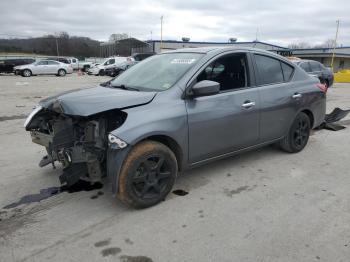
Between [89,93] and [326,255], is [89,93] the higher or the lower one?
the higher one

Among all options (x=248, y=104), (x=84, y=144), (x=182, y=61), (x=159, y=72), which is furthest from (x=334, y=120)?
(x=84, y=144)

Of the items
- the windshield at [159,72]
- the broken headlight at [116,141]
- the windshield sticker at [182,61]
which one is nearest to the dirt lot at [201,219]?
the broken headlight at [116,141]

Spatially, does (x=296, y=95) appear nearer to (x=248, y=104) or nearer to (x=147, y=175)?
(x=248, y=104)

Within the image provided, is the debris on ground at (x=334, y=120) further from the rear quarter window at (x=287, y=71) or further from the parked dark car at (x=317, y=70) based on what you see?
the parked dark car at (x=317, y=70)

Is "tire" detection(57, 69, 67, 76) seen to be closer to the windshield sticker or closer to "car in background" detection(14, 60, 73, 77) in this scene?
"car in background" detection(14, 60, 73, 77)

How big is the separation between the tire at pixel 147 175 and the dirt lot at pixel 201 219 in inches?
5.7

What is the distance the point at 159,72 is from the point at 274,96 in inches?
68.2

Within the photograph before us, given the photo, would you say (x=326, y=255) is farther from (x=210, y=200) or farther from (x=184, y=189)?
(x=184, y=189)

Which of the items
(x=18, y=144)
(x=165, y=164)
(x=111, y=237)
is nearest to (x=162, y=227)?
(x=111, y=237)

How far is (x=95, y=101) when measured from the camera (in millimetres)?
3498

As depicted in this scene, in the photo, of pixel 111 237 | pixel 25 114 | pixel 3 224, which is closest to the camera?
pixel 111 237

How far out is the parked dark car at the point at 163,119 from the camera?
3.45 m

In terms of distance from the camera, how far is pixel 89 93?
393 centimetres

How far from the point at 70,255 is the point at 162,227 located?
0.88m
